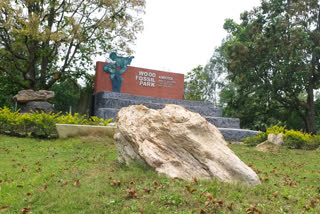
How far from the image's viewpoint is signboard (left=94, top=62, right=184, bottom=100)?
1583 centimetres

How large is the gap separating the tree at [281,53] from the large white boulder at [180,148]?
15.4m

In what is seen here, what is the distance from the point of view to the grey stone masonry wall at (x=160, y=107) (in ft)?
38.9

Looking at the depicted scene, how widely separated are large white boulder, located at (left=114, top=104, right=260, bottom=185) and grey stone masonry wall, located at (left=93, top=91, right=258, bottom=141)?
6.83 m

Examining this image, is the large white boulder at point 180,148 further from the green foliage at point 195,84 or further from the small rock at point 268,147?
the green foliage at point 195,84

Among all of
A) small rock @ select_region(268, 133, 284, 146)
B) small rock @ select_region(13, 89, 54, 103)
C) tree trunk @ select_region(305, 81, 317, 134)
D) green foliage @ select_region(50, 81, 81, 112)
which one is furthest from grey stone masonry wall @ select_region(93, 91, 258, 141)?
green foliage @ select_region(50, 81, 81, 112)

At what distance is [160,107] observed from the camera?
13.3 metres

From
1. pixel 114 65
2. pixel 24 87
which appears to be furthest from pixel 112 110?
pixel 24 87

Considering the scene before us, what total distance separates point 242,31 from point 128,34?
965 centimetres

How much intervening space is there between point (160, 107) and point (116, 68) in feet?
13.6

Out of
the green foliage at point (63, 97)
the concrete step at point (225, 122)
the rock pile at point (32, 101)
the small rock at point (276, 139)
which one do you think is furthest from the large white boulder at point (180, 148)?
the green foliage at point (63, 97)

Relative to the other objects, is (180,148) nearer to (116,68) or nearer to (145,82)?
(116,68)

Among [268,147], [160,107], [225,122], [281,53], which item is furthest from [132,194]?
[281,53]

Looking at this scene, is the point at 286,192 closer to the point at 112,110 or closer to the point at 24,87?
the point at 112,110

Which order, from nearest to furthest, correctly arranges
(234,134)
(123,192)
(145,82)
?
(123,192), (234,134), (145,82)
